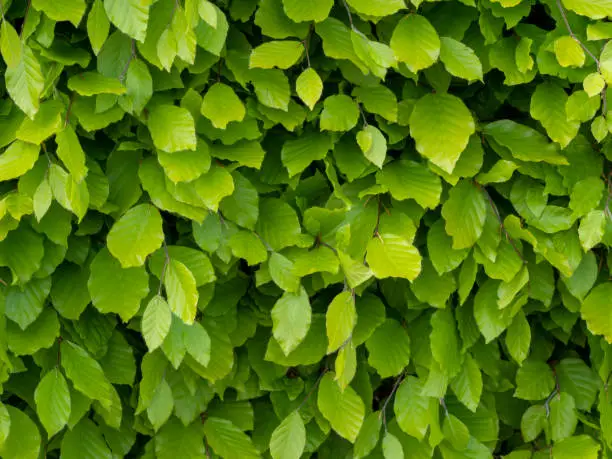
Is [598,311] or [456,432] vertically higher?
[598,311]

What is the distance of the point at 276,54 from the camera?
1507 millimetres

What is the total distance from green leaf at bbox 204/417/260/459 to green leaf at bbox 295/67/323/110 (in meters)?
0.76

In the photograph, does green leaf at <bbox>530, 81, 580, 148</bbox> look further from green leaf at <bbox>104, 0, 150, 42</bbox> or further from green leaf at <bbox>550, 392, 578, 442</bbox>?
green leaf at <bbox>104, 0, 150, 42</bbox>

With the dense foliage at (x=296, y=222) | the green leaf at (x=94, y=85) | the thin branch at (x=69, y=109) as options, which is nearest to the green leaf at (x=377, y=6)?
the dense foliage at (x=296, y=222)

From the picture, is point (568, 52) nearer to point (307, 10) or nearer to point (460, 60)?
point (460, 60)

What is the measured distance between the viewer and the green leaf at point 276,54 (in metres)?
1.49

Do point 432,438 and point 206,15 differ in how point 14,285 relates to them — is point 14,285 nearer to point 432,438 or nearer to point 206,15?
point 206,15

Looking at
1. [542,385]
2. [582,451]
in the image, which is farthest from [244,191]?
[582,451]

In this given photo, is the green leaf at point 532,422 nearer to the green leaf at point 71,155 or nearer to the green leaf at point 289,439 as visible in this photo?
the green leaf at point 289,439

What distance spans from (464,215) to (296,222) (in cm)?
37

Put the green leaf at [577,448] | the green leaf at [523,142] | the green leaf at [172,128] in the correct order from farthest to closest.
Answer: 1. the green leaf at [577,448]
2. the green leaf at [523,142]
3. the green leaf at [172,128]

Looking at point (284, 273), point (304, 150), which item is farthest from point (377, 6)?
point (284, 273)

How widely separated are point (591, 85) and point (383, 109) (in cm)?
43

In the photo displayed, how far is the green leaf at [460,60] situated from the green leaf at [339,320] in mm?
520
